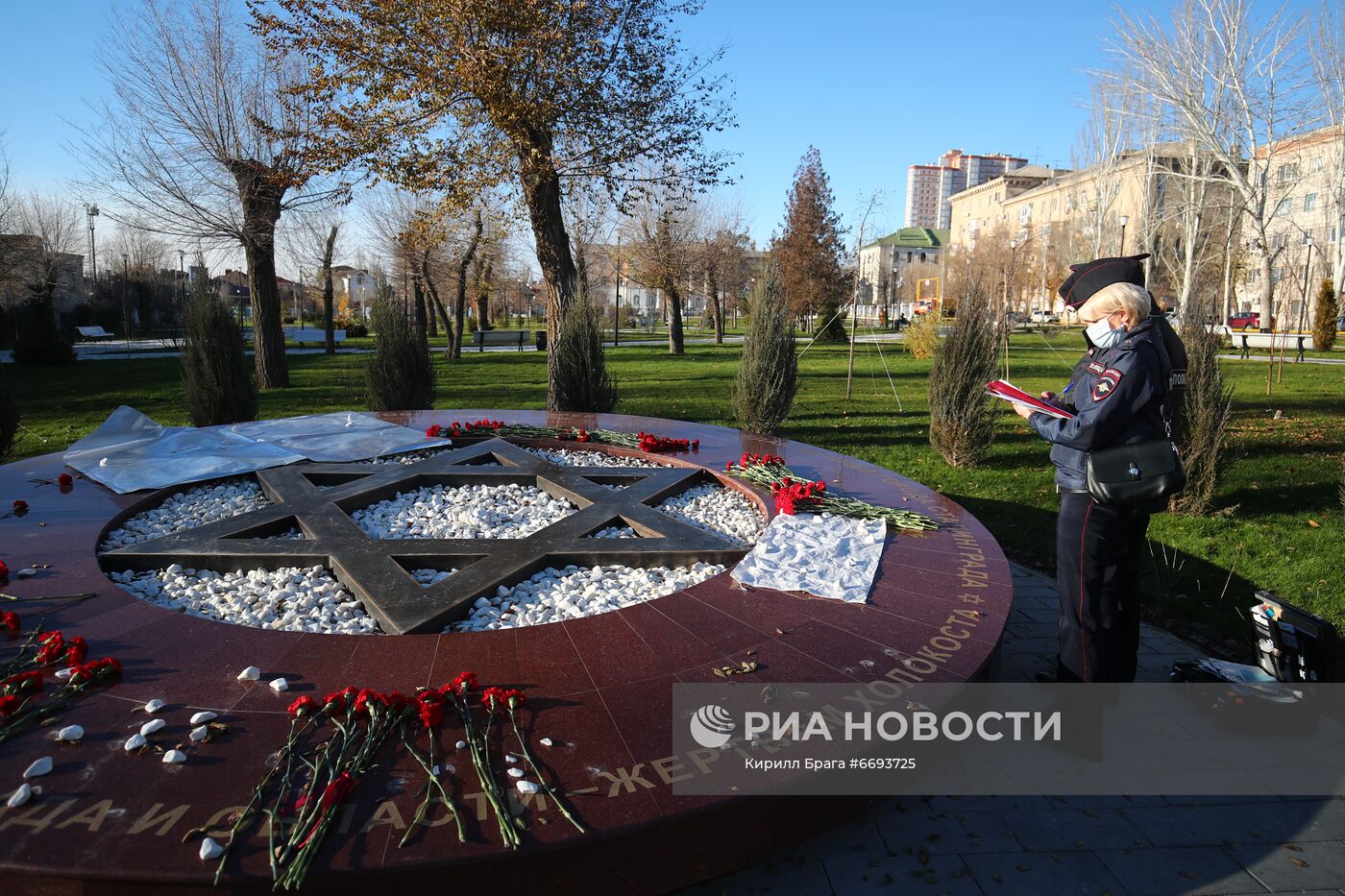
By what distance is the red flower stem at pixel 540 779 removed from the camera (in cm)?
217

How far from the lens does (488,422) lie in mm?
8086

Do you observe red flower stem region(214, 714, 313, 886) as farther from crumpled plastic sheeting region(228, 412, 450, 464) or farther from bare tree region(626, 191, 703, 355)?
bare tree region(626, 191, 703, 355)

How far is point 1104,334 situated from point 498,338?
28.5 metres

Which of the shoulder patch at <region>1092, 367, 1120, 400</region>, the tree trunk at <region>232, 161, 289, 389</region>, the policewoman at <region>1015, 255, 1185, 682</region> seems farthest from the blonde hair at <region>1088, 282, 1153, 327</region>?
the tree trunk at <region>232, 161, 289, 389</region>

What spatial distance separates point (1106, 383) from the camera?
2953 mm

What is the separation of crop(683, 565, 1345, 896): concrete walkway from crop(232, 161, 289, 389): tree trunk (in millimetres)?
15621

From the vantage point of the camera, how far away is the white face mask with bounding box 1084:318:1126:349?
3.06 meters

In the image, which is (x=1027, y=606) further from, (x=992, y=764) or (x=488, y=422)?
(x=488, y=422)

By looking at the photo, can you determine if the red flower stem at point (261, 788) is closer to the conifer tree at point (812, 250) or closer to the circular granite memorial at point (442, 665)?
the circular granite memorial at point (442, 665)

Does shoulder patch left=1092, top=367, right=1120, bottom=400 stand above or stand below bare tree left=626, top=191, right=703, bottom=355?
below

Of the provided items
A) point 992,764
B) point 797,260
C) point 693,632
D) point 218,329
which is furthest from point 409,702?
point 797,260

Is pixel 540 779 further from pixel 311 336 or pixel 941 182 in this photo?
pixel 941 182

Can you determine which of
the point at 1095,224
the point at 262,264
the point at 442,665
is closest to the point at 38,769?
the point at 442,665

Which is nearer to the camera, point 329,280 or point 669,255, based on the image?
point 329,280
